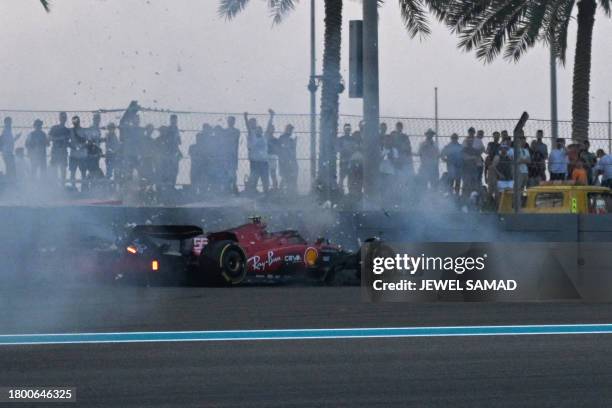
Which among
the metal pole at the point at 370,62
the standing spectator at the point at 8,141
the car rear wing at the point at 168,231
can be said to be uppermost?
the metal pole at the point at 370,62

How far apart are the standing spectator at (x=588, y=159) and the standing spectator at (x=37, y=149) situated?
8.34 meters

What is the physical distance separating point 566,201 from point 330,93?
653 centimetres

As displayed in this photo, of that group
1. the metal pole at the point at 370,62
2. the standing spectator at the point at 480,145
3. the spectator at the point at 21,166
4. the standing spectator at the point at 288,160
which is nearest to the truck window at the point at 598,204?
the standing spectator at the point at 480,145

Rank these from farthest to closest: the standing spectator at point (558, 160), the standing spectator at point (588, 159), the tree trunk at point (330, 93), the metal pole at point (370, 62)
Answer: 1. the standing spectator at point (588, 159)
2. the metal pole at point (370, 62)
3. the standing spectator at point (558, 160)
4. the tree trunk at point (330, 93)

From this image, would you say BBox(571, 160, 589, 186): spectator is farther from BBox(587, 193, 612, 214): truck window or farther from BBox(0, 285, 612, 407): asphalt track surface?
BBox(0, 285, 612, 407): asphalt track surface

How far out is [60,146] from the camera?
17391mm

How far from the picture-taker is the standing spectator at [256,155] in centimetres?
1738

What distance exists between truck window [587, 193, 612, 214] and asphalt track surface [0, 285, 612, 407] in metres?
5.48

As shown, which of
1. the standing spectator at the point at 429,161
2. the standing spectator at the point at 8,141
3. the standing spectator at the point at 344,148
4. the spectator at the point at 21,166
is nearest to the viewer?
the standing spectator at the point at 8,141

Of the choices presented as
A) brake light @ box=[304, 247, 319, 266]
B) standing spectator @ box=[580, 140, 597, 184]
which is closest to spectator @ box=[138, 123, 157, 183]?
brake light @ box=[304, 247, 319, 266]

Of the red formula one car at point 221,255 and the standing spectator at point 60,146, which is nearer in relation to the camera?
the red formula one car at point 221,255

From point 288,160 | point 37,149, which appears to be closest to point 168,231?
point 37,149

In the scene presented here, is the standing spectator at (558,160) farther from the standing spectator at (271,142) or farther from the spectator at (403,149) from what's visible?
the standing spectator at (271,142)

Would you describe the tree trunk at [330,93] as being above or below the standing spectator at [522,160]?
above
